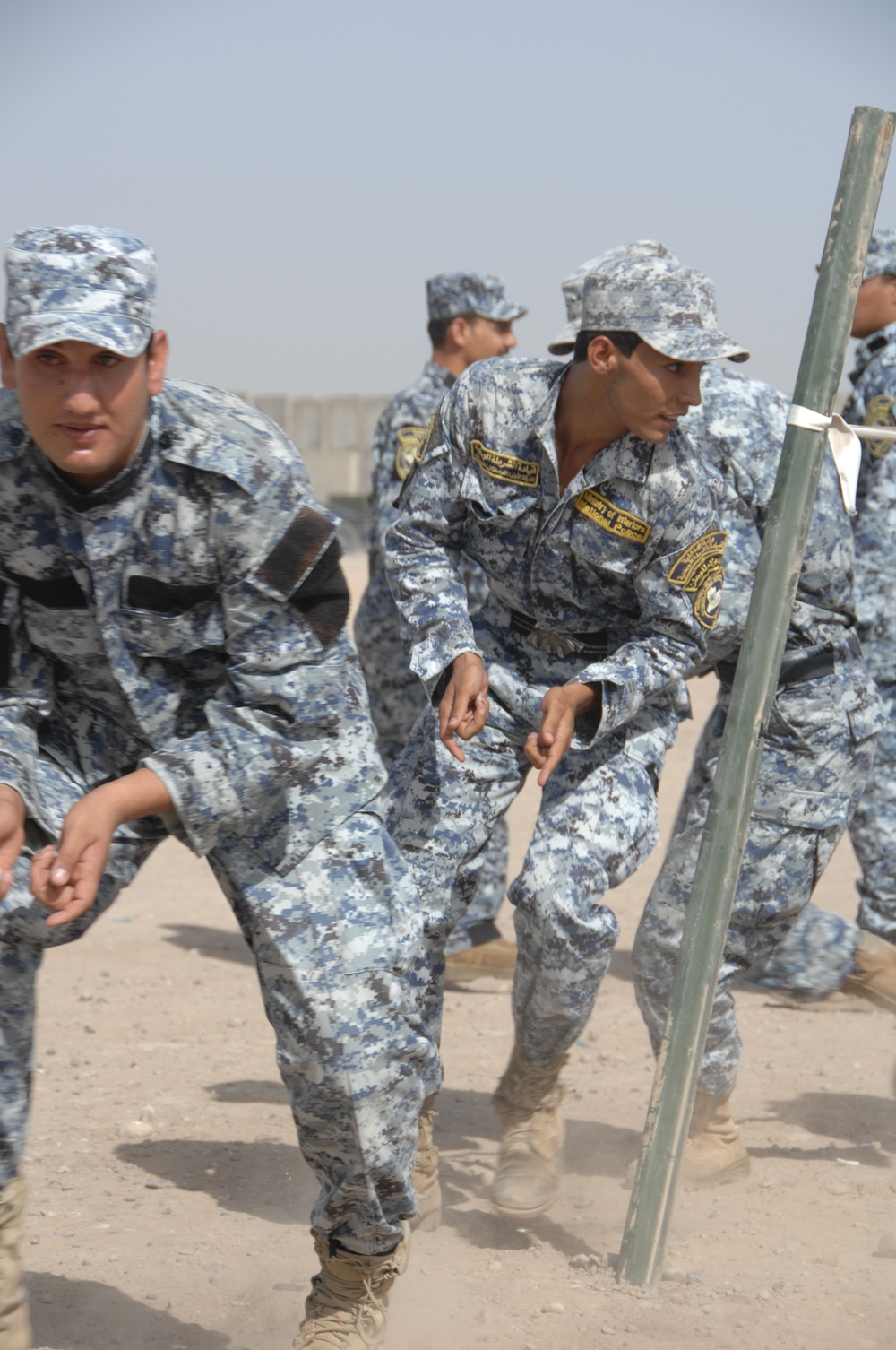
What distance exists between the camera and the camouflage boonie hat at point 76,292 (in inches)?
97.8

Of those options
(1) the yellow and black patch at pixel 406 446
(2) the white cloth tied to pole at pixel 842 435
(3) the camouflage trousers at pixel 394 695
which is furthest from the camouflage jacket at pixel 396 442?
(2) the white cloth tied to pole at pixel 842 435

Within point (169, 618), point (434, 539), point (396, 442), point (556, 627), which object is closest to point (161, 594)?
point (169, 618)

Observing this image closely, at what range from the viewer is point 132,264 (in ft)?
8.49

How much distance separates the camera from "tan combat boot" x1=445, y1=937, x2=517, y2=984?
6289 mm

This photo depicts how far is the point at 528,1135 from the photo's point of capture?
3.97 m

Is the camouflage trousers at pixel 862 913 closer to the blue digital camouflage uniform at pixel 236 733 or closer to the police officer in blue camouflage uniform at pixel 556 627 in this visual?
the police officer in blue camouflage uniform at pixel 556 627

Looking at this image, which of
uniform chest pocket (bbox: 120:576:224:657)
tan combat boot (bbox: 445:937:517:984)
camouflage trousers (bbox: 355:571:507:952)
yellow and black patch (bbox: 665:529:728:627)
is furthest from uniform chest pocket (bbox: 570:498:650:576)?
tan combat boot (bbox: 445:937:517:984)

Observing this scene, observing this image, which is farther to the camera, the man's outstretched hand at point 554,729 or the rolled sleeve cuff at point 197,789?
the man's outstretched hand at point 554,729

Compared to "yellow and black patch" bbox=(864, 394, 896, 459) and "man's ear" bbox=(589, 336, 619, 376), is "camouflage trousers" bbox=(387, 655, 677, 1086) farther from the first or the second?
"yellow and black patch" bbox=(864, 394, 896, 459)

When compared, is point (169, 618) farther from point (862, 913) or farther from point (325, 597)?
point (862, 913)

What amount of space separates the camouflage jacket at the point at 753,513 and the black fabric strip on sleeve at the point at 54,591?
1.83 m

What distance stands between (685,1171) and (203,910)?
3.65 metres

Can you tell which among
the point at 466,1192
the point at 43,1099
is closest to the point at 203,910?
the point at 43,1099

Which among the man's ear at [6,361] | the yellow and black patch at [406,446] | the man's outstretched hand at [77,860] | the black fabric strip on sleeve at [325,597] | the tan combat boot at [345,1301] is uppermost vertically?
the man's ear at [6,361]
